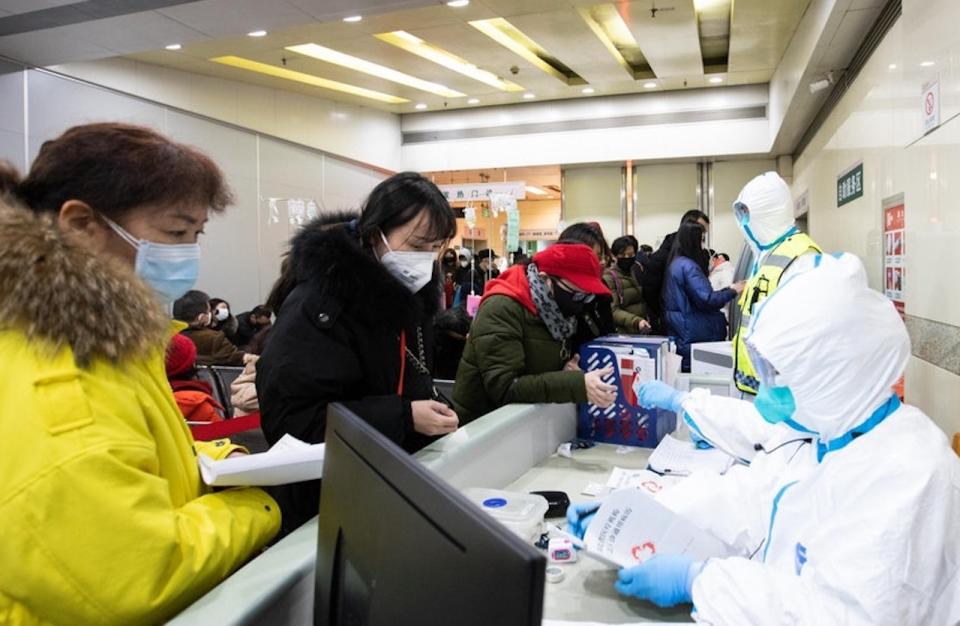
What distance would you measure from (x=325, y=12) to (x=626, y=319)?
9.64ft

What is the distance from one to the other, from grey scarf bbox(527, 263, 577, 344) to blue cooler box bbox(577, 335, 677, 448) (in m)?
0.14

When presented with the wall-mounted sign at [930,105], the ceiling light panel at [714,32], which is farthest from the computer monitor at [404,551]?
the ceiling light panel at [714,32]

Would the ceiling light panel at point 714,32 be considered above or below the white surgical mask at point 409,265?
above

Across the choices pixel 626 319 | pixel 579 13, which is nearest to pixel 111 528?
pixel 626 319

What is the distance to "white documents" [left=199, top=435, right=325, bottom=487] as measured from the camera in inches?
36.8

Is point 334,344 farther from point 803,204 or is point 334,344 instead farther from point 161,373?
point 803,204

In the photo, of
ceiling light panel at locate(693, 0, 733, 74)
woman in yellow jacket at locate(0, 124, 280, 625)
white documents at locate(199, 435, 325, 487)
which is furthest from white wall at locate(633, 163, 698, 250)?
woman in yellow jacket at locate(0, 124, 280, 625)

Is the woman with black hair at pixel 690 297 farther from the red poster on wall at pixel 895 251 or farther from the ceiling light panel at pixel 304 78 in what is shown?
the ceiling light panel at pixel 304 78

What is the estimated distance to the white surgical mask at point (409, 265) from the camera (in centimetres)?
164

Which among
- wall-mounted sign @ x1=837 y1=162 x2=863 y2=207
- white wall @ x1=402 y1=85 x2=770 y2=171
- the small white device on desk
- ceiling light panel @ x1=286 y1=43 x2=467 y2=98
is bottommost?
the small white device on desk

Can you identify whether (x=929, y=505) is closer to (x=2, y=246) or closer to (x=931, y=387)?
(x=2, y=246)

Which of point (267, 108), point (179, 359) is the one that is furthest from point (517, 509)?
point (267, 108)

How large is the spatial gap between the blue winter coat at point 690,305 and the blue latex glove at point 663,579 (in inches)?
130

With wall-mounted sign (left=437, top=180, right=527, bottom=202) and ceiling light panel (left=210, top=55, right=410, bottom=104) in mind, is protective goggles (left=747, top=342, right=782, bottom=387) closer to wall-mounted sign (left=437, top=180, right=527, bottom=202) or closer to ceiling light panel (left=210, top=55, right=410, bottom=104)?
wall-mounted sign (left=437, top=180, right=527, bottom=202)
